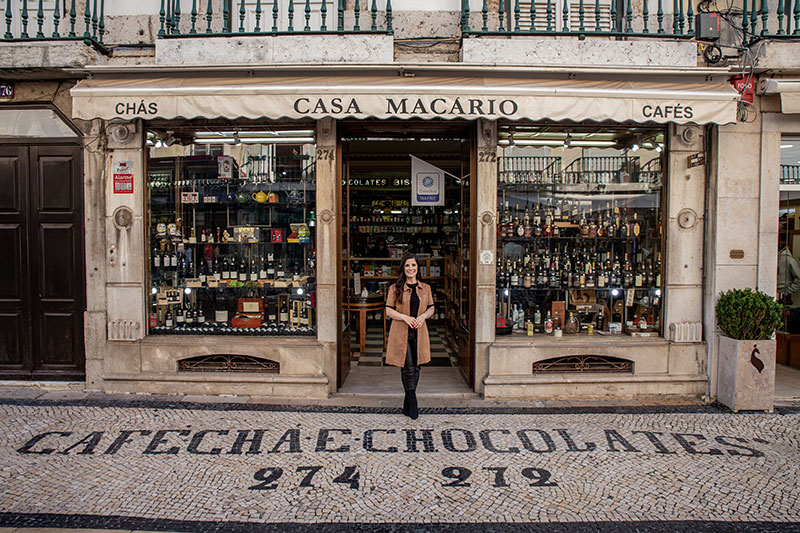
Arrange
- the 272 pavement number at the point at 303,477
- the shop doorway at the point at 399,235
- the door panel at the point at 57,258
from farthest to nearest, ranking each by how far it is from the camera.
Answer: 1. the shop doorway at the point at 399,235
2. the door panel at the point at 57,258
3. the 272 pavement number at the point at 303,477

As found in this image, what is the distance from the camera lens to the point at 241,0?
6766 millimetres

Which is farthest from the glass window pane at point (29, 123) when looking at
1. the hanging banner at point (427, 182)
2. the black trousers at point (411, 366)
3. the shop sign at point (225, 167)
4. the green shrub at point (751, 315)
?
the green shrub at point (751, 315)

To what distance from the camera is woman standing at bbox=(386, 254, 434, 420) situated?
5.82m

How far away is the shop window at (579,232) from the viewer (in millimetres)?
6906

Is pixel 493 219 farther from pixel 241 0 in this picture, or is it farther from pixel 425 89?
pixel 241 0

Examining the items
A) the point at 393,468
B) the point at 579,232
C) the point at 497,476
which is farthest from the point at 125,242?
the point at 579,232

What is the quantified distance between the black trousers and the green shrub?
378 cm

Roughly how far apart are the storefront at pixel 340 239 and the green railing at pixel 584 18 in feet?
2.36

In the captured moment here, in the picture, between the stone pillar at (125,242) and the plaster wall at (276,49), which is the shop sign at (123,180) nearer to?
the stone pillar at (125,242)

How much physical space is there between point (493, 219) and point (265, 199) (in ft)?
10.1

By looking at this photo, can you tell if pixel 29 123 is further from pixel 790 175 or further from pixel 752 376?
pixel 790 175

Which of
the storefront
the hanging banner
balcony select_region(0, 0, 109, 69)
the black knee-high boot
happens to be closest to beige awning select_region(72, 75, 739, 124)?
the storefront

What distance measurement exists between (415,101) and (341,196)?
5.52 ft

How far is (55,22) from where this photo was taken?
6.63m
